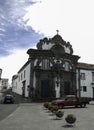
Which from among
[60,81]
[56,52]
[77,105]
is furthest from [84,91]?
[77,105]

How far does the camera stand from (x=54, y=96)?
4481 cm

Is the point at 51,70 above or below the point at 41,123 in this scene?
above

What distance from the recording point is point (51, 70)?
4550 centimetres

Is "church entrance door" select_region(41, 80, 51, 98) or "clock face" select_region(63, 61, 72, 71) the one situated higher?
"clock face" select_region(63, 61, 72, 71)

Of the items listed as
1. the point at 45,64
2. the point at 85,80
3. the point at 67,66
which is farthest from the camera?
the point at 85,80

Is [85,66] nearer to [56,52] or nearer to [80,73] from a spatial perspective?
[80,73]

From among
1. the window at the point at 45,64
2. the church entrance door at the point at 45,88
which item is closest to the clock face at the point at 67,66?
the window at the point at 45,64

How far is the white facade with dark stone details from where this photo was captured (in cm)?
4481

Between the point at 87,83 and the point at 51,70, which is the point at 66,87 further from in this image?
the point at 87,83

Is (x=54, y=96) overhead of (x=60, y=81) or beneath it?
beneath

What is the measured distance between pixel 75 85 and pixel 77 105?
1788 centimetres

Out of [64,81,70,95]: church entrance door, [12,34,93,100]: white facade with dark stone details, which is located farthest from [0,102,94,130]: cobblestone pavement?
[64,81,70,95]: church entrance door

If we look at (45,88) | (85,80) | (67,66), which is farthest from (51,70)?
(85,80)

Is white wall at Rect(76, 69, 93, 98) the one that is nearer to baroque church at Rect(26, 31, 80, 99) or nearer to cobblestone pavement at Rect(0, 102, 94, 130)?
baroque church at Rect(26, 31, 80, 99)
